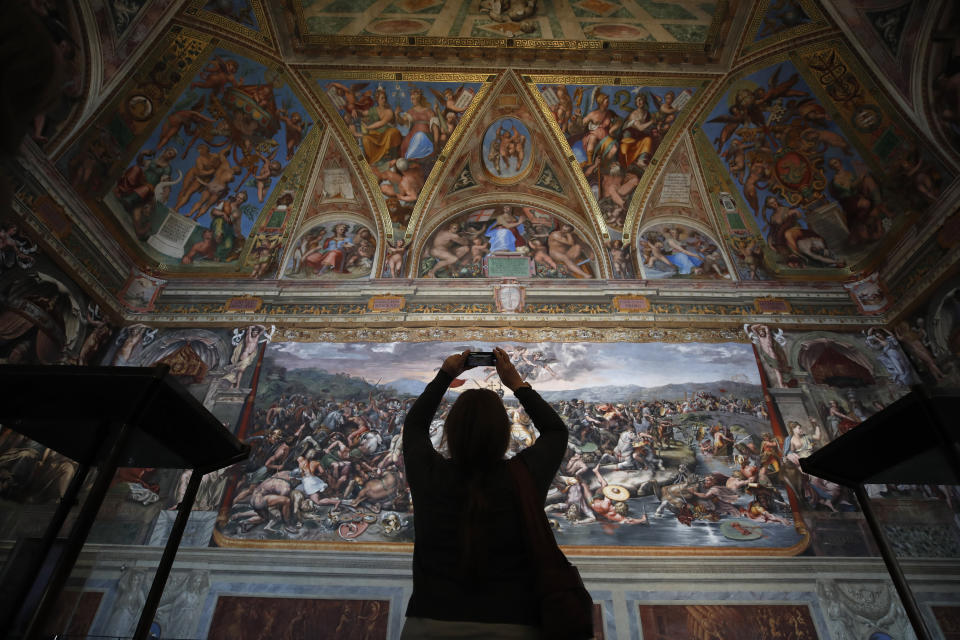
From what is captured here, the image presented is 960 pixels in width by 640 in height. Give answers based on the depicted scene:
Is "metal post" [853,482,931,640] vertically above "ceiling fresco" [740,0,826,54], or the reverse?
"ceiling fresco" [740,0,826,54]

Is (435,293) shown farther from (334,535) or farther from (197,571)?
(197,571)

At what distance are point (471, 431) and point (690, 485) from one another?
21.3ft

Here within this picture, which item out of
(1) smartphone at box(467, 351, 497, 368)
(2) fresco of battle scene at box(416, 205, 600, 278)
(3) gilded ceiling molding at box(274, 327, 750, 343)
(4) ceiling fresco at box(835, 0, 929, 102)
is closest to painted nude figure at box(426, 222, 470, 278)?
(2) fresco of battle scene at box(416, 205, 600, 278)

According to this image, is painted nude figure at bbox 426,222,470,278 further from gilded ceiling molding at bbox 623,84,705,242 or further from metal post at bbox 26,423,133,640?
metal post at bbox 26,423,133,640

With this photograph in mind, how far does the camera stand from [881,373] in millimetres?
8477

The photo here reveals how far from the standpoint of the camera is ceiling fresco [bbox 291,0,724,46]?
9250 mm

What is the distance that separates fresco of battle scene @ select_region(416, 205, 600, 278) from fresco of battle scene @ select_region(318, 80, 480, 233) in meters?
0.95

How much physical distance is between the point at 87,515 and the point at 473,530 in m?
1.95

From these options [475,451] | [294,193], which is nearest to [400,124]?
[294,193]

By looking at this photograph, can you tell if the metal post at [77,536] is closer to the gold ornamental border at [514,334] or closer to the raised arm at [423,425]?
the raised arm at [423,425]

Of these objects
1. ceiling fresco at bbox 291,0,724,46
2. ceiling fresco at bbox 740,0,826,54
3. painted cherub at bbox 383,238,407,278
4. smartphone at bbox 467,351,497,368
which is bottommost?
smartphone at bbox 467,351,497,368

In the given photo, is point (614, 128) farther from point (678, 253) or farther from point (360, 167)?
point (360, 167)

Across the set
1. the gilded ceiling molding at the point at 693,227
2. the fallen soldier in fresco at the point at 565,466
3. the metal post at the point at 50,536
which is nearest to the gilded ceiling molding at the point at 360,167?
the fallen soldier in fresco at the point at 565,466

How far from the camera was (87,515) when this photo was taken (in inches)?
96.9
